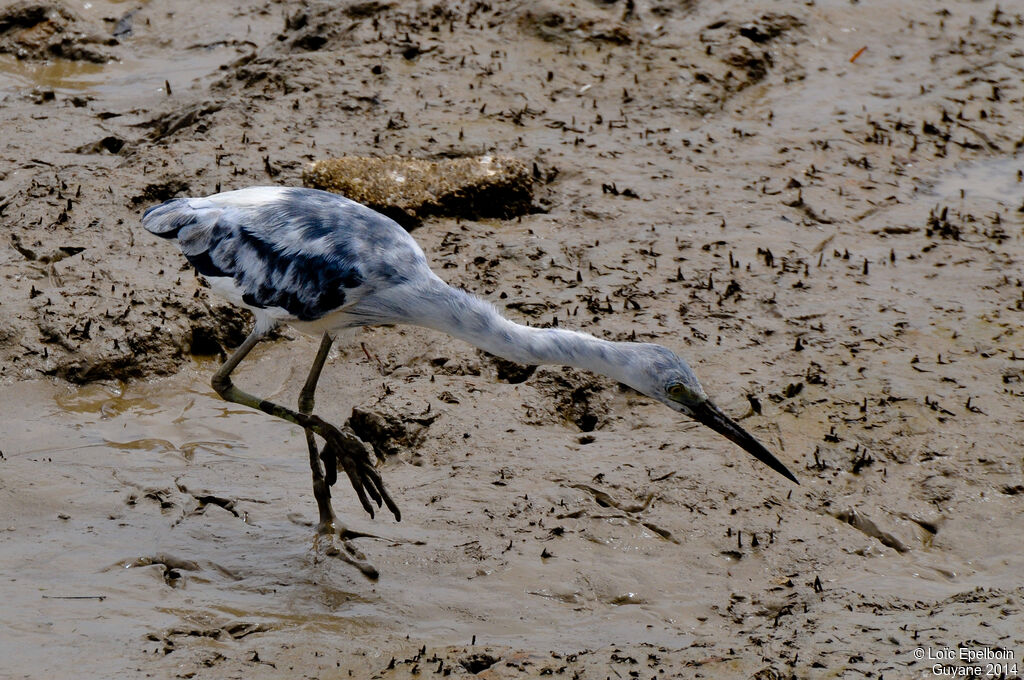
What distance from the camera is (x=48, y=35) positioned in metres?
10.2

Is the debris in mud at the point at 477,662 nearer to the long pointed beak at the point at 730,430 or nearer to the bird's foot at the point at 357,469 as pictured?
the bird's foot at the point at 357,469

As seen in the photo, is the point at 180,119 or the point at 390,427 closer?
the point at 390,427

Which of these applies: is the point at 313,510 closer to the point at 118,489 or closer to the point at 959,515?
the point at 118,489

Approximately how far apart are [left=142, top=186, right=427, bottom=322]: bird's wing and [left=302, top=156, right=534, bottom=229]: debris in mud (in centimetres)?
148

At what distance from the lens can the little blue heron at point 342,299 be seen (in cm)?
518

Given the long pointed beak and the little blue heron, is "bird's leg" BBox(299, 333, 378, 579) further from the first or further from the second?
the long pointed beak

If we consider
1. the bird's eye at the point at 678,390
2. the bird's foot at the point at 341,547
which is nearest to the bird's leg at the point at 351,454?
the bird's foot at the point at 341,547

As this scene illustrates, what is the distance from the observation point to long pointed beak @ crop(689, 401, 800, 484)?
5172mm

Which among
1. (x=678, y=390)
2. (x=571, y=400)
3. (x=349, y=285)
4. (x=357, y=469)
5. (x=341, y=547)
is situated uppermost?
(x=349, y=285)

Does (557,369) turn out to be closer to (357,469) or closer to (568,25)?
(357,469)

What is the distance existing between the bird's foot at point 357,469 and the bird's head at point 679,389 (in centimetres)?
119

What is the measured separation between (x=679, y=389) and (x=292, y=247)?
6.10ft

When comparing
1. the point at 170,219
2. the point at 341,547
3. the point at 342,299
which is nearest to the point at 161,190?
the point at 170,219

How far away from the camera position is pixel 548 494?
560 cm
